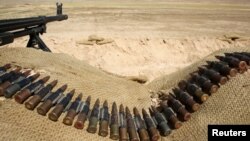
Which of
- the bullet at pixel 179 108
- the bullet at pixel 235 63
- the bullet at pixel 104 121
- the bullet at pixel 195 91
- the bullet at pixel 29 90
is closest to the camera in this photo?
the bullet at pixel 29 90

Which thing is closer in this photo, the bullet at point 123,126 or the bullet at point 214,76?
the bullet at point 123,126

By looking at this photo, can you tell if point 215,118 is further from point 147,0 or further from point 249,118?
point 147,0

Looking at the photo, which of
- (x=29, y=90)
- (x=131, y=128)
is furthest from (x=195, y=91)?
(x=29, y=90)

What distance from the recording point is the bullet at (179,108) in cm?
744

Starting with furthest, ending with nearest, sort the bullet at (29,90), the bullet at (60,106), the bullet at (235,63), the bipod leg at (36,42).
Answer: the bipod leg at (36,42) → the bullet at (235,63) → the bullet at (29,90) → the bullet at (60,106)

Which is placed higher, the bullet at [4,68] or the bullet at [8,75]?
the bullet at [4,68]

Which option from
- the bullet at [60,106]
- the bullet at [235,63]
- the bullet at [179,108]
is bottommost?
the bullet at [179,108]

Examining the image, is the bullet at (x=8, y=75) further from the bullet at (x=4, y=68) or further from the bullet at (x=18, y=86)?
the bullet at (x=18, y=86)

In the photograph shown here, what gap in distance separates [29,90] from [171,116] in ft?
10.6

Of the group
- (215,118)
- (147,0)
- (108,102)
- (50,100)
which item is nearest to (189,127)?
(215,118)

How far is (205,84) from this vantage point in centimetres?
794

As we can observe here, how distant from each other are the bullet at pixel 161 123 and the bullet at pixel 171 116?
0.12 meters

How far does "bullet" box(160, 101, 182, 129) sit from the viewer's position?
736 centimetres

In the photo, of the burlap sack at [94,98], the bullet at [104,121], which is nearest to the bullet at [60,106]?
the burlap sack at [94,98]
